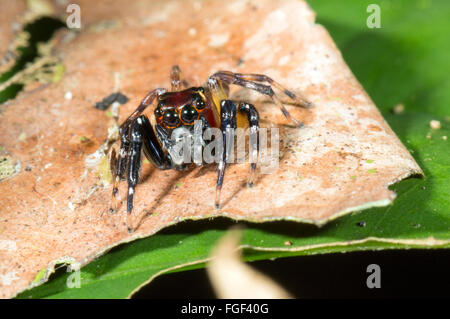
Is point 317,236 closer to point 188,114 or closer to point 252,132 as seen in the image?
point 252,132

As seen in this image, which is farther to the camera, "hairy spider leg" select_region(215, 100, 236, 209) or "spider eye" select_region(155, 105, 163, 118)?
"spider eye" select_region(155, 105, 163, 118)

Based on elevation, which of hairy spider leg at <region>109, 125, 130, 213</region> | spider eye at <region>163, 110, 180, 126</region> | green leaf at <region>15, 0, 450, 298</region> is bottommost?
green leaf at <region>15, 0, 450, 298</region>

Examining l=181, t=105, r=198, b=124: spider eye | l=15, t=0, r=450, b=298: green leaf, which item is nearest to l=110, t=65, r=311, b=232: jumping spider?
l=181, t=105, r=198, b=124: spider eye

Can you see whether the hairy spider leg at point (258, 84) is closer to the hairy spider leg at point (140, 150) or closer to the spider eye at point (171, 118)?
the spider eye at point (171, 118)

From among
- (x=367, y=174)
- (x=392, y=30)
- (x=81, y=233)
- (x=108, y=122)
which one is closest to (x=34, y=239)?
(x=81, y=233)

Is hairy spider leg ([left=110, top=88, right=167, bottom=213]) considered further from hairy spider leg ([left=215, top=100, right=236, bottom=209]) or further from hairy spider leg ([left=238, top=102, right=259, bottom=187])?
hairy spider leg ([left=238, top=102, right=259, bottom=187])

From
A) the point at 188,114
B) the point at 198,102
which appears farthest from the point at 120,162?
the point at 198,102

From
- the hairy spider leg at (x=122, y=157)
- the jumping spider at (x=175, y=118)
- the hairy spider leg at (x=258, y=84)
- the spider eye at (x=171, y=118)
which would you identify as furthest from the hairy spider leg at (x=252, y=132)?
the hairy spider leg at (x=122, y=157)

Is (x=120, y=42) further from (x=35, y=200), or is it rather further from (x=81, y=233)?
(x=81, y=233)
